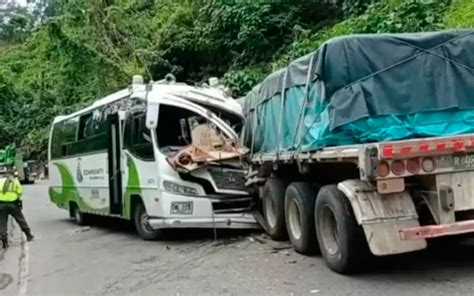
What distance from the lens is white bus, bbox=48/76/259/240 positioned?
12.6m

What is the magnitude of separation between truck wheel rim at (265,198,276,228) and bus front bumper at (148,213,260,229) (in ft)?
2.65

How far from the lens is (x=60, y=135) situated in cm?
1997

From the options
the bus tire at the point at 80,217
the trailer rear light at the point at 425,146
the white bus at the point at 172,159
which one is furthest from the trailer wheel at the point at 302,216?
the bus tire at the point at 80,217

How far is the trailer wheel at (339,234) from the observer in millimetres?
8383

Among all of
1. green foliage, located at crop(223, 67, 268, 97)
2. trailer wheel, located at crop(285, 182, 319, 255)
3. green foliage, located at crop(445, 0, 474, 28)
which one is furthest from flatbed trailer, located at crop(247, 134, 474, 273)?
green foliage, located at crop(223, 67, 268, 97)

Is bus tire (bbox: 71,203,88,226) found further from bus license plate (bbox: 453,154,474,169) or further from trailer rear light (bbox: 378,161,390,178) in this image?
bus license plate (bbox: 453,154,474,169)

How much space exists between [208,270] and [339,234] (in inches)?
86.0

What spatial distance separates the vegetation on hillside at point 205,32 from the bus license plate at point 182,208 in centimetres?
738

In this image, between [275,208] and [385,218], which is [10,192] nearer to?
[275,208]

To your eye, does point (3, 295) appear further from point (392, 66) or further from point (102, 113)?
point (102, 113)

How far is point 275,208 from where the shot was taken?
11742 millimetres

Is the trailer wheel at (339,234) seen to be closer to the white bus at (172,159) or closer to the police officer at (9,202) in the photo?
the white bus at (172,159)

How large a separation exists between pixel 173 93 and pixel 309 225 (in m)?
4.40

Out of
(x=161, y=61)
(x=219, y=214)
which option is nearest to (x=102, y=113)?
(x=219, y=214)
